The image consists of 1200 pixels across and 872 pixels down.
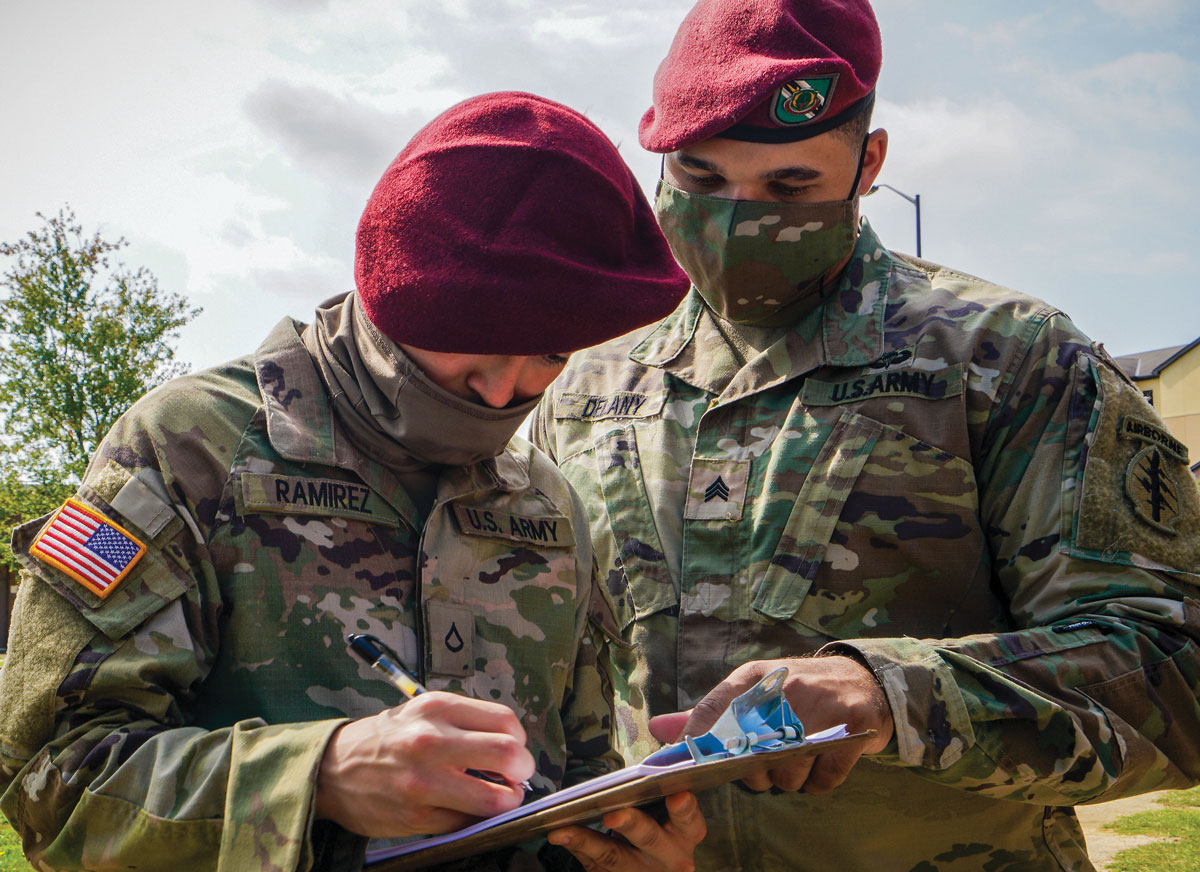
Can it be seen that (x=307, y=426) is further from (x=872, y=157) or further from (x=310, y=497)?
(x=872, y=157)

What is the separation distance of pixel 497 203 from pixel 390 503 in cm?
60

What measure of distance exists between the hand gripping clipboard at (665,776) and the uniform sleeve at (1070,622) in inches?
18.1

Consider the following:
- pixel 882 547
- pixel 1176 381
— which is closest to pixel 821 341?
pixel 882 547

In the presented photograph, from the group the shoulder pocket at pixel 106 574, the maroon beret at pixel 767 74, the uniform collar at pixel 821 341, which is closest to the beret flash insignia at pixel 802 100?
the maroon beret at pixel 767 74

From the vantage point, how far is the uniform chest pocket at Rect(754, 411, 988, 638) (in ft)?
8.41

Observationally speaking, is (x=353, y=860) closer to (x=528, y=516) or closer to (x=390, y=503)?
(x=390, y=503)

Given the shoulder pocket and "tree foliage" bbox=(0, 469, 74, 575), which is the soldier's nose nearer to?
the shoulder pocket

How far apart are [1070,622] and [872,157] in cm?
135

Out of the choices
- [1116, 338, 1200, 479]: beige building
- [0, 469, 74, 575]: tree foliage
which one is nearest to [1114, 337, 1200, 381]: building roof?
[1116, 338, 1200, 479]: beige building

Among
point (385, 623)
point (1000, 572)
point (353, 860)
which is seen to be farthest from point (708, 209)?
point (353, 860)

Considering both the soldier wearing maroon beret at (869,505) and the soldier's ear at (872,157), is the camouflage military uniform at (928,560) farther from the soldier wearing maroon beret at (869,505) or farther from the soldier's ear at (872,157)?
the soldier's ear at (872,157)

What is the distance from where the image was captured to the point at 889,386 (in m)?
2.69

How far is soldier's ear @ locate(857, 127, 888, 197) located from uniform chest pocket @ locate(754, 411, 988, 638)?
73cm

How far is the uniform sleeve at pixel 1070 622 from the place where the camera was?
213 cm
